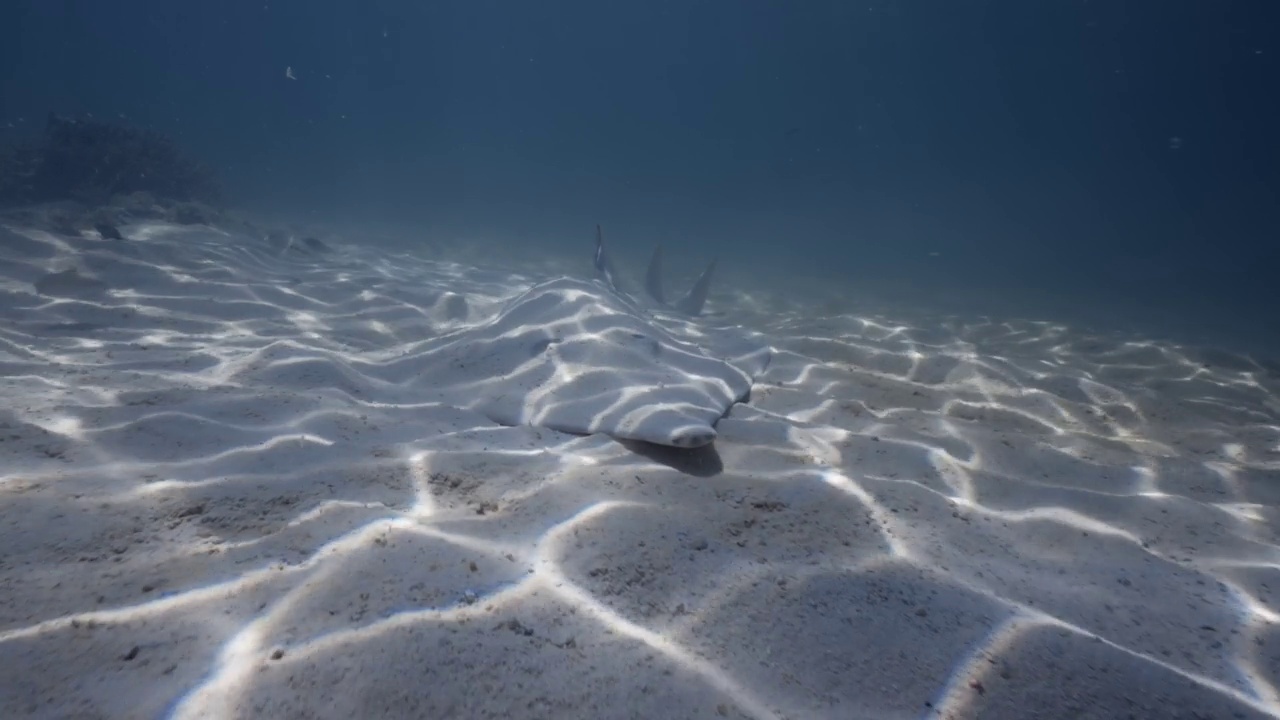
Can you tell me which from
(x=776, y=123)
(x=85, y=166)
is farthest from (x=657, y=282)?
(x=776, y=123)

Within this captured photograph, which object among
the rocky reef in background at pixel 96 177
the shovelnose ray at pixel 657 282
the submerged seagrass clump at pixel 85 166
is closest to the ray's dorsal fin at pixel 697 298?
the shovelnose ray at pixel 657 282

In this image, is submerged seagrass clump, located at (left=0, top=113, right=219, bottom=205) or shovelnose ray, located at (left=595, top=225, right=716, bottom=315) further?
submerged seagrass clump, located at (left=0, top=113, right=219, bottom=205)

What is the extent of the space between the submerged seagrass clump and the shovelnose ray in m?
13.1

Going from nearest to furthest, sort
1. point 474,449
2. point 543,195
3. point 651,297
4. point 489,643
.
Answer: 1. point 489,643
2. point 474,449
3. point 651,297
4. point 543,195

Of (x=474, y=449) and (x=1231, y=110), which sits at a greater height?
(x=1231, y=110)

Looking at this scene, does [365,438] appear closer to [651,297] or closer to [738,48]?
[651,297]

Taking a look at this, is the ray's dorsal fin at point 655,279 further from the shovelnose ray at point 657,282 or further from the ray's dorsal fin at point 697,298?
the ray's dorsal fin at point 697,298

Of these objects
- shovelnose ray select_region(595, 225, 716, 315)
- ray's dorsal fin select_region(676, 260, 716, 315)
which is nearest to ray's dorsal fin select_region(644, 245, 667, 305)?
shovelnose ray select_region(595, 225, 716, 315)

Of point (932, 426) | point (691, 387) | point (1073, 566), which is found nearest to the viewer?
point (1073, 566)

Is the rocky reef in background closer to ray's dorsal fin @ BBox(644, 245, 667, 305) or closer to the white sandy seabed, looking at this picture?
the white sandy seabed

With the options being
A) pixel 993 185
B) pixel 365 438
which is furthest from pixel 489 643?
pixel 993 185

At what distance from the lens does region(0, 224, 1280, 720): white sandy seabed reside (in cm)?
172

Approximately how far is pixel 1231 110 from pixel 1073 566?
11314 centimetres

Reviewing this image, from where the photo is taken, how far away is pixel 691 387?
417 cm
